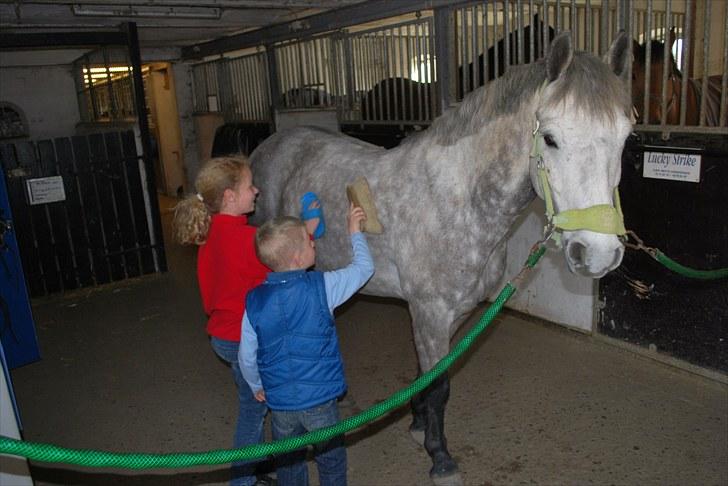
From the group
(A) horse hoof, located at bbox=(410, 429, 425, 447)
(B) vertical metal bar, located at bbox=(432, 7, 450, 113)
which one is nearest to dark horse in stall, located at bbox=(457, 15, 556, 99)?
(B) vertical metal bar, located at bbox=(432, 7, 450, 113)

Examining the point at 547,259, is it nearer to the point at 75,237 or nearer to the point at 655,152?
the point at 655,152

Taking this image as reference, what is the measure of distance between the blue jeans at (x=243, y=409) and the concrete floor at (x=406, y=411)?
370 mm

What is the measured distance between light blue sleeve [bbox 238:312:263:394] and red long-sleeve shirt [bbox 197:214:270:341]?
0.84 ft

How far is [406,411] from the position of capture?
287cm

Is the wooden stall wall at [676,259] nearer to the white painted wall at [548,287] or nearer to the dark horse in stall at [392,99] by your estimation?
the white painted wall at [548,287]

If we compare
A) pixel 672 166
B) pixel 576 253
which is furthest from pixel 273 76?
pixel 576 253

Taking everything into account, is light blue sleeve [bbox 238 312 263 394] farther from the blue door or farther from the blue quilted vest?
the blue door

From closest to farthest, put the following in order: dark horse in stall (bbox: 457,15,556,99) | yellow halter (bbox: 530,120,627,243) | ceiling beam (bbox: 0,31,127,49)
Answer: yellow halter (bbox: 530,120,627,243) → dark horse in stall (bbox: 457,15,556,99) → ceiling beam (bbox: 0,31,127,49)

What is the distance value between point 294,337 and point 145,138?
4.05 metres

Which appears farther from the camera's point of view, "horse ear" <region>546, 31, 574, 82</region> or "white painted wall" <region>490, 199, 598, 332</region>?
"white painted wall" <region>490, 199, 598, 332</region>

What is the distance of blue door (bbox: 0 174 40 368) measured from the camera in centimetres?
336

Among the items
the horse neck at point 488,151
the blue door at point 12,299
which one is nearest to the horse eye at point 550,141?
the horse neck at point 488,151

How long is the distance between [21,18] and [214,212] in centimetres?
363

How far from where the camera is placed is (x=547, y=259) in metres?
3.79
